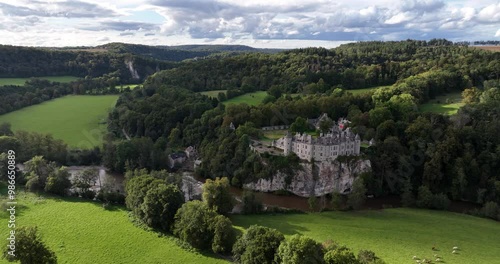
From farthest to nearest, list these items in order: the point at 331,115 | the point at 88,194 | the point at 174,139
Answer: the point at 331,115 < the point at 174,139 < the point at 88,194

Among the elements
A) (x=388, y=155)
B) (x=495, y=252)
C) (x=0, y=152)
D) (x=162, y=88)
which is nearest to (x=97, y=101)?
(x=162, y=88)

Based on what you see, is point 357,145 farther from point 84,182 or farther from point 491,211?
point 84,182

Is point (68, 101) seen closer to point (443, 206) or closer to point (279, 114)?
point (279, 114)

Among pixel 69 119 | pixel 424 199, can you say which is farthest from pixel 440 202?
pixel 69 119

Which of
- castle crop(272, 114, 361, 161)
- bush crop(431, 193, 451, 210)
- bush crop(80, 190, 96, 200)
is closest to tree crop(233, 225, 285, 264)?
bush crop(80, 190, 96, 200)

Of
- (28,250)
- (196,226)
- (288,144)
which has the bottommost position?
(196,226)
